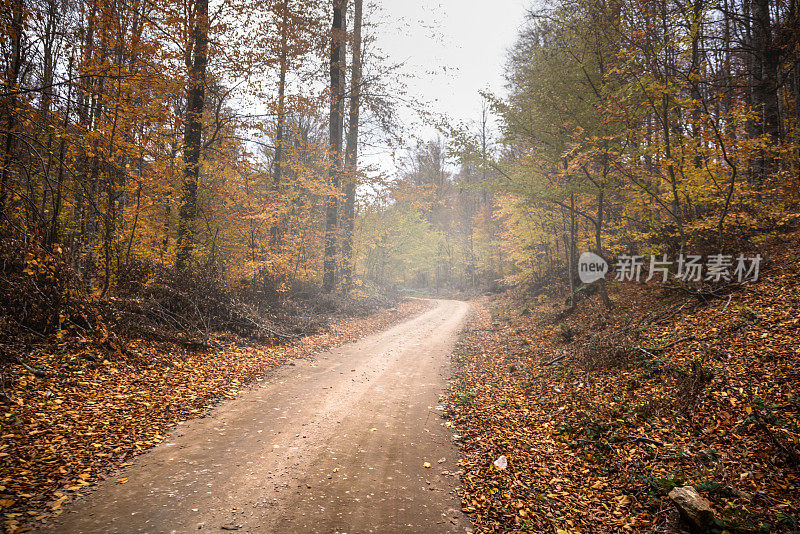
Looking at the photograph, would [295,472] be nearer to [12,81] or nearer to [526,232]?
[12,81]

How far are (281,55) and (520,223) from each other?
1286 cm

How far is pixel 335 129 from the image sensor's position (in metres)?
16.1

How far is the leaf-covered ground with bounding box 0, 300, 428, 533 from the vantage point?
3.16 m

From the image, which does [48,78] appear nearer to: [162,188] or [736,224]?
[162,188]

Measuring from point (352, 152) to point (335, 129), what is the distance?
215 cm

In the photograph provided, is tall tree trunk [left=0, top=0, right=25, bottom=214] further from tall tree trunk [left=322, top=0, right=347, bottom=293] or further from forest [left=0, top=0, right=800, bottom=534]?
tall tree trunk [left=322, top=0, right=347, bottom=293]

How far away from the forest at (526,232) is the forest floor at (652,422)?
0.04 meters

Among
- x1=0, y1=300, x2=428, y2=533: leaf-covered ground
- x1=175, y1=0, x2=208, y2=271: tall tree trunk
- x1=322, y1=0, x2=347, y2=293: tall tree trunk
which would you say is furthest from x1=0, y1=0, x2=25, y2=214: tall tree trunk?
x1=322, y1=0, x2=347, y2=293: tall tree trunk

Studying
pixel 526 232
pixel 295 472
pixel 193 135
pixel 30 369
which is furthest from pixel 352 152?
pixel 295 472

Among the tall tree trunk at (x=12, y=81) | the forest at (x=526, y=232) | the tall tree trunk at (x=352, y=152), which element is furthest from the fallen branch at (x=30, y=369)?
the tall tree trunk at (x=352, y=152)

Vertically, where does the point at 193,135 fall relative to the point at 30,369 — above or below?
above

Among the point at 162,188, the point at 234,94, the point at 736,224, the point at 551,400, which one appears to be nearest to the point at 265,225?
the point at 162,188

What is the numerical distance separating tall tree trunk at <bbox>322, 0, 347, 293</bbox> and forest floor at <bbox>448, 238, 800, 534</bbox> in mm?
9883

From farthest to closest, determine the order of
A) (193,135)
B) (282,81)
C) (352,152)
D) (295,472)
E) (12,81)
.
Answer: (352,152) → (282,81) → (193,135) → (12,81) → (295,472)
